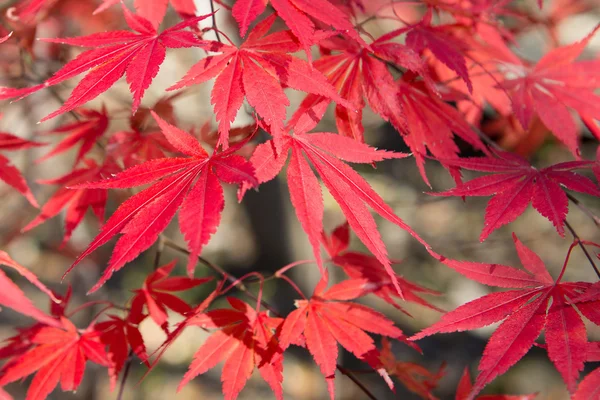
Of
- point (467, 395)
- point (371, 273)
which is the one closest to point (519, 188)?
point (371, 273)

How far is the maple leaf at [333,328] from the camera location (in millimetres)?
680

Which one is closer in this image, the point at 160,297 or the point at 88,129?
Answer: the point at 160,297

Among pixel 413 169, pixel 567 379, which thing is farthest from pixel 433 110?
pixel 413 169

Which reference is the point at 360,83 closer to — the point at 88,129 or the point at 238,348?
the point at 238,348

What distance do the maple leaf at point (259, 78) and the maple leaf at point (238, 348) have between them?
31cm

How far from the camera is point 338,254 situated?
3.04 feet

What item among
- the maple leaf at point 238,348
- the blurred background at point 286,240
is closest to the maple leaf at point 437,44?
the maple leaf at point 238,348

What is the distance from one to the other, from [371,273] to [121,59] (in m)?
0.54

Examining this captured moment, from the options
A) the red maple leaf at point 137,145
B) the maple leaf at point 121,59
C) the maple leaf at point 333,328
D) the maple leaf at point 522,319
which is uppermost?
the maple leaf at point 121,59

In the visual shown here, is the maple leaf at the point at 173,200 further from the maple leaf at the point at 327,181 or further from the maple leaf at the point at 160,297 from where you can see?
the maple leaf at the point at 160,297

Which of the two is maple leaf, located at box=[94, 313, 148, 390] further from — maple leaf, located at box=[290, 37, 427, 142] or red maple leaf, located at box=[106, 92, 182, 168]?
maple leaf, located at box=[290, 37, 427, 142]

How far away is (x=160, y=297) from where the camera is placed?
2.68 ft

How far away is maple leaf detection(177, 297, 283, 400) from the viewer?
679 mm

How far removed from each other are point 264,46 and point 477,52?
1.99ft
